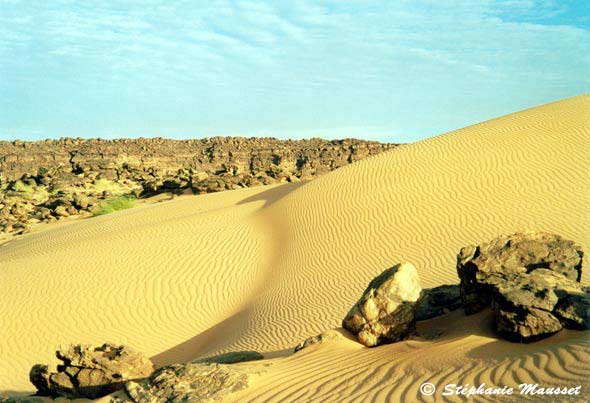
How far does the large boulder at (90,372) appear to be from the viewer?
730 centimetres

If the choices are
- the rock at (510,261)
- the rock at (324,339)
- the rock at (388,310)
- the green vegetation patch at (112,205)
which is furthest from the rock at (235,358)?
the green vegetation patch at (112,205)

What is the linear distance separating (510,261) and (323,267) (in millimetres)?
7927

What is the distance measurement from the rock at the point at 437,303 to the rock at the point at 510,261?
1.69 ft

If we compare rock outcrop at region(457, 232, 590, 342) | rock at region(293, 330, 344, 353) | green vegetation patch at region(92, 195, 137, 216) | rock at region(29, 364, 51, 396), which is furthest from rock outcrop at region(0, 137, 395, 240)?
rock outcrop at region(457, 232, 590, 342)

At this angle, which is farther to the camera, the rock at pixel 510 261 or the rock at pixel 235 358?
the rock at pixel 235 358

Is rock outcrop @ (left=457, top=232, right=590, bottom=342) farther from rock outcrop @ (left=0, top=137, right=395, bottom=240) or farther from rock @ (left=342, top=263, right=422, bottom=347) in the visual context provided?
rock outcrop @ (left=0, top=137, right=395, bottom=240)

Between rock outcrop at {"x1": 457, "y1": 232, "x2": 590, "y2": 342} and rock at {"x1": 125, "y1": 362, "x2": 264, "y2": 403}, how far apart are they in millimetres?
3127

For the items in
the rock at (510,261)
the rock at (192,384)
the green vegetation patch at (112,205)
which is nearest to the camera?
the rock at (192,384)

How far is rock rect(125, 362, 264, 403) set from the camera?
6102 mm

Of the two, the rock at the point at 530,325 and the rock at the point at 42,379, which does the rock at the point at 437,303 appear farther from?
the rock at the point at 42,379

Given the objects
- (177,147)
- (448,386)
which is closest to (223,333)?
(448,386)

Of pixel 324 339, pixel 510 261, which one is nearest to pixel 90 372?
pixel 324 339

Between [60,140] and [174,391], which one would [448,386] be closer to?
[174,391]

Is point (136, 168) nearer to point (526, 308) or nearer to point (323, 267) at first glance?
point (323, 267)
